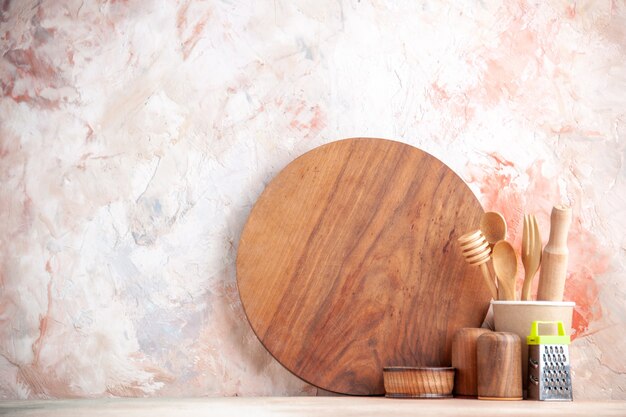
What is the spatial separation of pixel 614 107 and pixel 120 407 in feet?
3.77

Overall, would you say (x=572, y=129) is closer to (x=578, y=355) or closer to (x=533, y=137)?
(x=533, y=137)

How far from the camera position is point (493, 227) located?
1.45 metres

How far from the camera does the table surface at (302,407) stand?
108cm

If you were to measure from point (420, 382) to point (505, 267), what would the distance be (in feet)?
0.88

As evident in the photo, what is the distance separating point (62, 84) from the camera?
1.48 meters

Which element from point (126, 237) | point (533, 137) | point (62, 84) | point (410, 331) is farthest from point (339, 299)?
point (62, 84)

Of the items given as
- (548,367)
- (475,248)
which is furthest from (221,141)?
(548,367)

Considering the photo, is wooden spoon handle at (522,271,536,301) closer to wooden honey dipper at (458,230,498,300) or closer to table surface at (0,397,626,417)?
wooden honey dipper at (458,230,498,300)

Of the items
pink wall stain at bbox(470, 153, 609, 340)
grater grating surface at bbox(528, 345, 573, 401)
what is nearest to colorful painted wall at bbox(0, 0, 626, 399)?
pink wall stain at bbox(470, 153, 609, 340)

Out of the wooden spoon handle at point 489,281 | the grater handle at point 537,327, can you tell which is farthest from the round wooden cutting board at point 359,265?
the grater handle at point 537,327

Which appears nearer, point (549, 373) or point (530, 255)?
point (549, 373)

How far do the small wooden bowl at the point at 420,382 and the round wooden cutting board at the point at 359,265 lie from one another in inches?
3.4

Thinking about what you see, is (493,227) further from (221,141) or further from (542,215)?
(221,141)

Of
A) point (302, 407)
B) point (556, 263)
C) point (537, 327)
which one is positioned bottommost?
point (302, 407)
